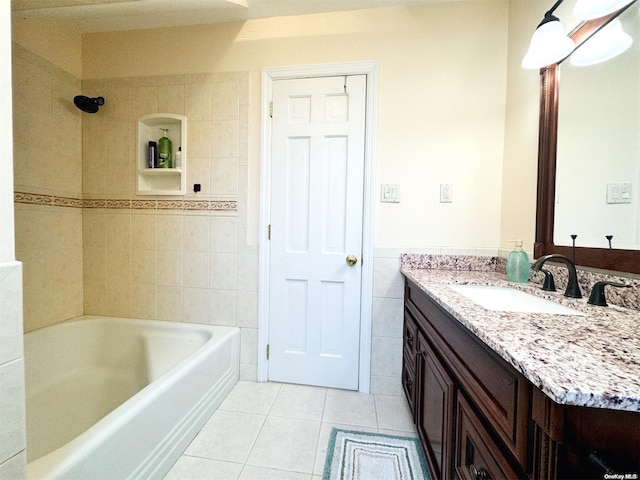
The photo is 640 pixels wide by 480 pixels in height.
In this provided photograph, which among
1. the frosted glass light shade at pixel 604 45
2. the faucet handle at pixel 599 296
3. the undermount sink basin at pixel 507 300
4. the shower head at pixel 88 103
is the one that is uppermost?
the shower head at pixel 88 103

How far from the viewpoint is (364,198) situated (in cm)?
172

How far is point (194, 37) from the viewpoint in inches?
72.5

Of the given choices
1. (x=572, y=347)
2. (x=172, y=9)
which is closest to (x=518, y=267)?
(x=572, y=347)

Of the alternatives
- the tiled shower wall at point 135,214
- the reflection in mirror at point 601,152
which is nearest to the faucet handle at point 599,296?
the reflection in mirror at point 601,152

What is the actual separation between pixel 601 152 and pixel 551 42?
20.2 inches

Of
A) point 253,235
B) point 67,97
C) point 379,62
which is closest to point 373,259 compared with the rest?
point 253,235

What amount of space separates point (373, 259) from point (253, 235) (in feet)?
2.76

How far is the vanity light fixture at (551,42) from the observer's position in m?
1.09

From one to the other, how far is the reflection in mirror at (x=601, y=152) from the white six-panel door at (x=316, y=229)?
997 millimetres

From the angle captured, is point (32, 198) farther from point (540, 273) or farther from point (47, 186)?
point (540, 273)

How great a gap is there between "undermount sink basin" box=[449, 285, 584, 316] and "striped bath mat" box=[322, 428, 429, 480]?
81 cm

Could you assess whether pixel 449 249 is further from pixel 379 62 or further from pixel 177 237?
pixel 177 237

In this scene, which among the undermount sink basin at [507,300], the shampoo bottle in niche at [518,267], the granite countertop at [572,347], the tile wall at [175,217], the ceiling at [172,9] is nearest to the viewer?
the granite countertop at [572,347]

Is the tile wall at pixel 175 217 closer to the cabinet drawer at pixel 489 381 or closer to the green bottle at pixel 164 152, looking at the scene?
the green bottle at pixel 164 152
